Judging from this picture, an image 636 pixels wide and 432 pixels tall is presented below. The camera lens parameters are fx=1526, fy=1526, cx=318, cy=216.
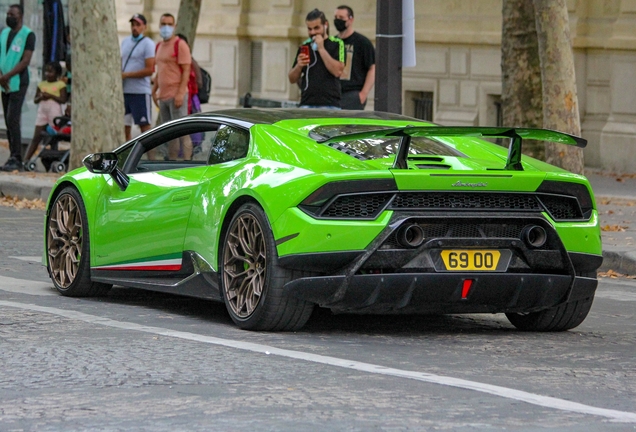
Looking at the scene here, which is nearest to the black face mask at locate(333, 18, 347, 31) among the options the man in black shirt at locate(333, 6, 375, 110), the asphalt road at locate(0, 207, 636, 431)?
the man in black shirt at locate(333, 6, 375, 110)

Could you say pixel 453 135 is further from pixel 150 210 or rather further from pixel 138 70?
pixel 138 70

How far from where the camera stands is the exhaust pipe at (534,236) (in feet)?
25.2

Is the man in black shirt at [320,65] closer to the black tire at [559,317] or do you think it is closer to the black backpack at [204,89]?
the black backpack at [204,89]

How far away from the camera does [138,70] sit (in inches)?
771

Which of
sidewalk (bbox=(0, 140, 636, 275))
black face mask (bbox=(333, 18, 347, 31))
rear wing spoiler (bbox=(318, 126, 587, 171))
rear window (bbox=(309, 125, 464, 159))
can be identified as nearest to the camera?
rear wing spoiler (bbox=(318, 126, 587, 171))

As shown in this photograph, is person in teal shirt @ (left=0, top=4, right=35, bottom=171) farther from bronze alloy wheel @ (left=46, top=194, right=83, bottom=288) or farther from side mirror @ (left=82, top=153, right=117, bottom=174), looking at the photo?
side mirror @ (left=82, top=153, right=117, bottom=174)

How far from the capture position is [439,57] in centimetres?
2394

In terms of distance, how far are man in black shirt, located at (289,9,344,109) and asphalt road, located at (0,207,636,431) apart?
6216 mm

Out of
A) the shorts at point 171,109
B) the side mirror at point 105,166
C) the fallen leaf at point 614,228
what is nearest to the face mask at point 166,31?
the shorts at point 171,109

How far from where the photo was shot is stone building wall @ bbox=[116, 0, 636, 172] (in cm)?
2148

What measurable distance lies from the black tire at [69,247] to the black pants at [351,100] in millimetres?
6326

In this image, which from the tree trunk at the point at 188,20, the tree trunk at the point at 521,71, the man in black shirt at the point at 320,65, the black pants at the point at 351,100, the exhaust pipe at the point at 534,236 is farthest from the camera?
the tree trunk at the point at 188,20

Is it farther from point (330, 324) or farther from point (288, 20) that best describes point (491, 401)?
point (288, 20)

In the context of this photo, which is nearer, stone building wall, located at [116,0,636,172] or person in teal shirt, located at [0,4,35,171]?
person in teal shirt, located at [0,4,35,171]
